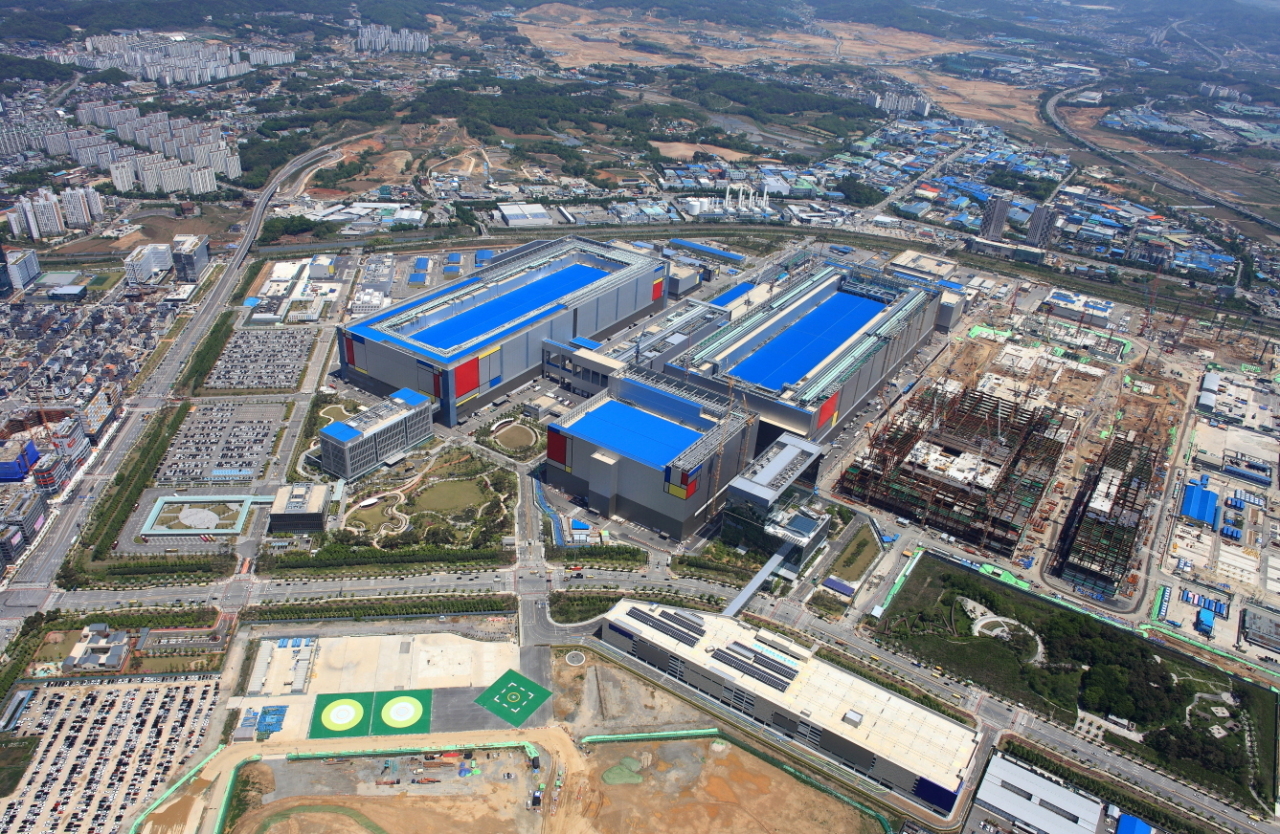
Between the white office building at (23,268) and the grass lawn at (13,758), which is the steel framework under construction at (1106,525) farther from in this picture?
the white office building at (23,268)

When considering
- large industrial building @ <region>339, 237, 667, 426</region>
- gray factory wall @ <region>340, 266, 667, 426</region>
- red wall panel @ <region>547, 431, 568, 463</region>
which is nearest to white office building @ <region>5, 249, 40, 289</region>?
large industrial building @ <region>339, 237, 667, 426</region>

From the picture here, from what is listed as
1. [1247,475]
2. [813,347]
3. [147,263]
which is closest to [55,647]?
[813,347]

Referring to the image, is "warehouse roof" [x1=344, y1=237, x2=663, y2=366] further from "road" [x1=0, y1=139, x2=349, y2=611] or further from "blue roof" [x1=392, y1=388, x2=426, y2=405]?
"road" [x1=0, y1=139, x2=349, y2=611]

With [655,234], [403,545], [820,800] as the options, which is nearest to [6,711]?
[403,545]

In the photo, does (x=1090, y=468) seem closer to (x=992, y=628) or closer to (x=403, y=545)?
(x=992, y=628)

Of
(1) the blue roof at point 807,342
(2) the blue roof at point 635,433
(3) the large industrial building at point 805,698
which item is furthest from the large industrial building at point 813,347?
(3) the large industrial building at point 805,698

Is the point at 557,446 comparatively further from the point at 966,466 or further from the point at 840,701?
the point at 966,466
